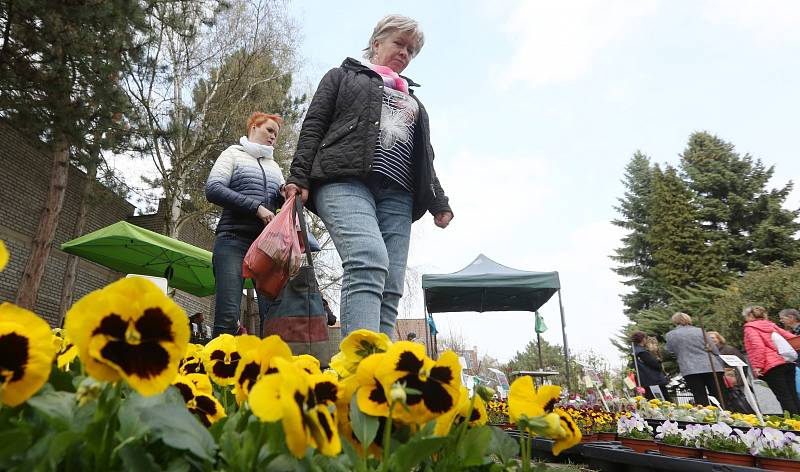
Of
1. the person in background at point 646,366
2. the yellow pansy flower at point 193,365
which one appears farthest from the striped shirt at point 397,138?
the person in background at point 646,366

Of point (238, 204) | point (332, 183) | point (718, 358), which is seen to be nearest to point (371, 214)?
point (332, 183)

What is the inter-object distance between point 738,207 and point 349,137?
2588cm

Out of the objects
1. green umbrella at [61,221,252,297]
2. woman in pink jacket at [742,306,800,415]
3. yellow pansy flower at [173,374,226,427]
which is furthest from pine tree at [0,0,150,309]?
woman in pink jacket at [742,306,800,415]

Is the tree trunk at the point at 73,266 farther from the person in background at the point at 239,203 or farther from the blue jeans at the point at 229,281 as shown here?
the blue jeans at the point at 229,281

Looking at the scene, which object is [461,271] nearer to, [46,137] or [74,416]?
[46,137]

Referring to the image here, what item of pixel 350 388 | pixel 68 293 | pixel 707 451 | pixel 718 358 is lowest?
pixel 707 451

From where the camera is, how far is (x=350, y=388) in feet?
2.38

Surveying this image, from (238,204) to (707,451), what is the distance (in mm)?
2738

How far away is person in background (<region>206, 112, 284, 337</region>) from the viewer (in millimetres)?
2535

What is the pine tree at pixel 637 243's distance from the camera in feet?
83.5

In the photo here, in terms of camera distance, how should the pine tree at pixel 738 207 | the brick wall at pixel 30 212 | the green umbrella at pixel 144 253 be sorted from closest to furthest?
the green umbrella at pixel 144 253 < the brick wall at pixel 30 212 < the pine tree at pixel 738 207

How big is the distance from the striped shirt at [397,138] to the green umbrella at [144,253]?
499 cm

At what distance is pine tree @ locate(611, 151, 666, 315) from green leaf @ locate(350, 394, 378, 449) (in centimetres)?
2638

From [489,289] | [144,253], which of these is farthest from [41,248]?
[489,289]
